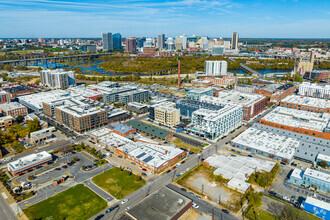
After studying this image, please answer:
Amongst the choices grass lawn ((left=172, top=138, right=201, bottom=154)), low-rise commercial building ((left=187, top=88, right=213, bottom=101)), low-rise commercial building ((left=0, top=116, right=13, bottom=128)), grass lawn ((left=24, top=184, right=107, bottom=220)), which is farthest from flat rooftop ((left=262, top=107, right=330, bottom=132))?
low-rise commercial building ((left=0, top=116, right=13, bottom=128))

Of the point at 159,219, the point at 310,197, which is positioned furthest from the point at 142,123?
the point at 310,197

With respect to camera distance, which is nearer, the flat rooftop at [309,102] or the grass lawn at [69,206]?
the grass lawn at [69,206]

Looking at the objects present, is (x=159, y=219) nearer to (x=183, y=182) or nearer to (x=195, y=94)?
(x=183, y=182)

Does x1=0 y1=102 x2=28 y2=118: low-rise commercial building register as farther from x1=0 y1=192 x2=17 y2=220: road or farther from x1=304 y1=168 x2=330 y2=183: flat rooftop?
x1=304 y1=168 x2=330 y2=183: flat rooftop

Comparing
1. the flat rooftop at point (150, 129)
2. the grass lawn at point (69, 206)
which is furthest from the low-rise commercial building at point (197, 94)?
the grass lawn at point (69, 206)

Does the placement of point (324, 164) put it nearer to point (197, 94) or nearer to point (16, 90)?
point (197, 94)

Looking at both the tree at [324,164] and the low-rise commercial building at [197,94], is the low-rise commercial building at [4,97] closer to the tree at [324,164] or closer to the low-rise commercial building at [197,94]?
the low-rise commercial building at [197,94]
